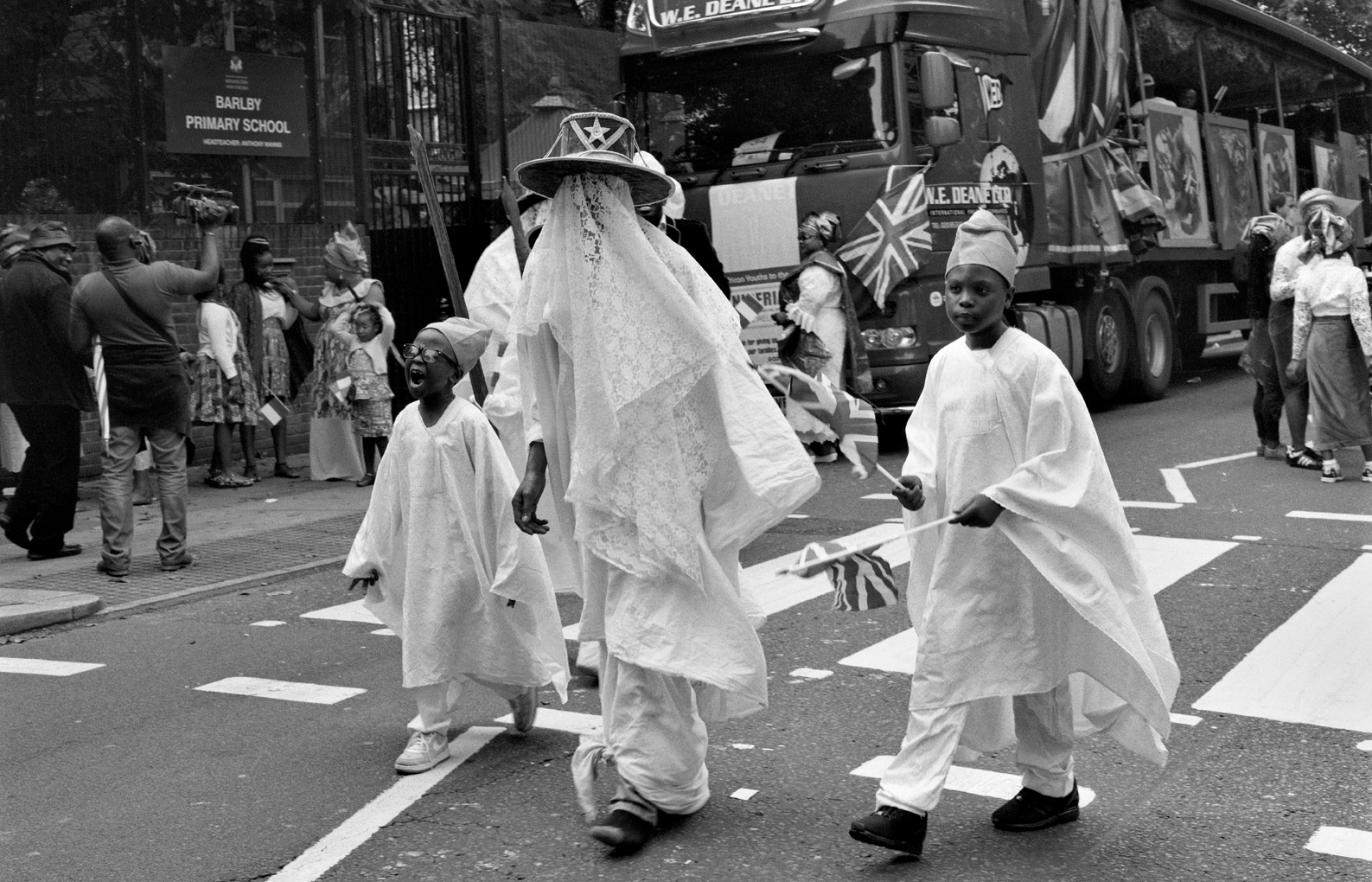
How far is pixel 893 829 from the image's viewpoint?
400 centimetres

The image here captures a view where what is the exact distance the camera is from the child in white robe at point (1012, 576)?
400 centimetres

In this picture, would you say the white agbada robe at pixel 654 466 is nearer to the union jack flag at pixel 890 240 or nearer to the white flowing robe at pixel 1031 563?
the white flowing robe at pixel 1031 563

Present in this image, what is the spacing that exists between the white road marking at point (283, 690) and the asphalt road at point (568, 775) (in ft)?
0.24

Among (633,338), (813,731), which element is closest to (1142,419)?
(813,731)

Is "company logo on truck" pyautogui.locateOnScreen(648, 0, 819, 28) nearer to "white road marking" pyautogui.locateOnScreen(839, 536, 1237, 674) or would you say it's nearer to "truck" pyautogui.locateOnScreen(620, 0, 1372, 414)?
"truck" pyautogui.locateOnScreen(620, 0, 1372, 414)

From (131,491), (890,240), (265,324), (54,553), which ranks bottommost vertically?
(54,553)

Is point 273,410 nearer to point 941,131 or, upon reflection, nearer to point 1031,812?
point 941,131

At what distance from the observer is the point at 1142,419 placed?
14.9m

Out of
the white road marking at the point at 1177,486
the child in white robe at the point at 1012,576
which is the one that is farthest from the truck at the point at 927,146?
the child in white robe at the point at 1012,576

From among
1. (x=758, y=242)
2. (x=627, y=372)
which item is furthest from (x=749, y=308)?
(x=627, y=372)

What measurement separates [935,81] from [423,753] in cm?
810

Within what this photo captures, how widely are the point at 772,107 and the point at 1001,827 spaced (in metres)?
8.88

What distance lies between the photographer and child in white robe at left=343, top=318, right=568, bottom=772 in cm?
507

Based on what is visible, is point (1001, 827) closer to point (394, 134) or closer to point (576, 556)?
point (576, 556)
